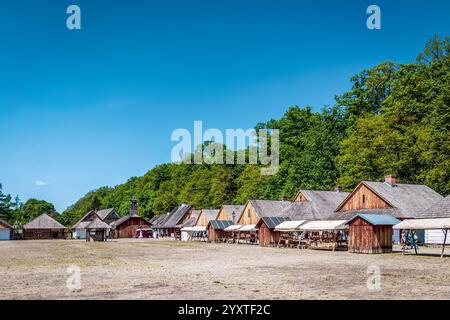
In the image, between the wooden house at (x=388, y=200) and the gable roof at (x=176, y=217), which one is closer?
the wooden house at (x=388, y=200)

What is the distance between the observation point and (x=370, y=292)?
15336mm

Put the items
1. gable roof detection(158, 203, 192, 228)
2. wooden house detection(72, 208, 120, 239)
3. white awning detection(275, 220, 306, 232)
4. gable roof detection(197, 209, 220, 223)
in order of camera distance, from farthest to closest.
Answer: wooden house detection(72, 208, 120, 239), gable roof detection(158, 203, 192, 228), gable roof detection(197, 209, 220, 223), white awning detection(275, 220, 306, 232)

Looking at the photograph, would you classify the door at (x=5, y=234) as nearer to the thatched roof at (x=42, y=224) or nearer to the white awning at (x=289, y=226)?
the thatched roof at (x=42, y=224)

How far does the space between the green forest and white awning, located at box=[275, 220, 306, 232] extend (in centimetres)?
1954

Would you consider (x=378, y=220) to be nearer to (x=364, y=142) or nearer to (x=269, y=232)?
(x=269, y=232)

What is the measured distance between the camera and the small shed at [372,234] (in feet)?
125

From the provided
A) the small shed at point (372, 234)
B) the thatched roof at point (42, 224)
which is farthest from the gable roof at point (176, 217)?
the small shed at point (372, 234)

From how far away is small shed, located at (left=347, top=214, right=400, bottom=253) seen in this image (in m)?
38.2

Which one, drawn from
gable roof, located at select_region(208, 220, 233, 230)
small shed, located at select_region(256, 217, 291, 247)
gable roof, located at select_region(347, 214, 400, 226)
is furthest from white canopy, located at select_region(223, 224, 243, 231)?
gable roof, located at select_region(347, 214, 400, 226)

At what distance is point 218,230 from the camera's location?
2768 inches

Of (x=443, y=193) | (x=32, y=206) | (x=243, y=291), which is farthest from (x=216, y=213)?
(x=32, y=206)

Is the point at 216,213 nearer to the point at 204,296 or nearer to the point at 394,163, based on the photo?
the point at 394,163

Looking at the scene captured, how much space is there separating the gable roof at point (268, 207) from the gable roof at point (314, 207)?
13.2 ft

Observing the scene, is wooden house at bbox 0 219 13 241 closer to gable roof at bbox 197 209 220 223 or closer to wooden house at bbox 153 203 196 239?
wooden house at bbox 153 203 196 239
